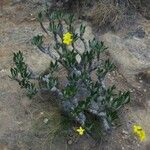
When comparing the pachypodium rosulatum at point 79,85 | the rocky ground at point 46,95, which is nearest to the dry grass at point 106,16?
the rocky ground at point 46,95

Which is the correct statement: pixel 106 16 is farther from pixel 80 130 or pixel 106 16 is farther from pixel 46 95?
pixel 80 130

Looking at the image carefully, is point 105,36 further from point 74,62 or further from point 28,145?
point 28,145

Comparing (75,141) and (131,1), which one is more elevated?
(131,1)

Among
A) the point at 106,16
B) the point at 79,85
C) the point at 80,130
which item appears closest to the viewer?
the point at 80,130

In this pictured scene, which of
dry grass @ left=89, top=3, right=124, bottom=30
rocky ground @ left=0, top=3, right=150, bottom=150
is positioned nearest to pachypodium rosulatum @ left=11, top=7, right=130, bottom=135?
rocky ground @ left=0, top=3, right=150, bottom=150

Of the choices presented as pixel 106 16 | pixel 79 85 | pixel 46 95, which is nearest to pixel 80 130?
pixel 79 85

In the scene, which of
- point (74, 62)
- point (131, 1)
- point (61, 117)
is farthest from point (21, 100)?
point (131, 1)

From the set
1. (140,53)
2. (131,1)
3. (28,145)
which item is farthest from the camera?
(131,1)

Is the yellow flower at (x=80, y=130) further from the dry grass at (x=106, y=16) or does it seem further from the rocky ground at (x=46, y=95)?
the dry grass at (x=106, y=16)

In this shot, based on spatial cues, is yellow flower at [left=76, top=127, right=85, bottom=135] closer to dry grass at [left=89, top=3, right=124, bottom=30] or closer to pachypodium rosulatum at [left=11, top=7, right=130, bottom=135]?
pachypodium rosulatum at [left=11, top=7, right=130, bottom=135]
